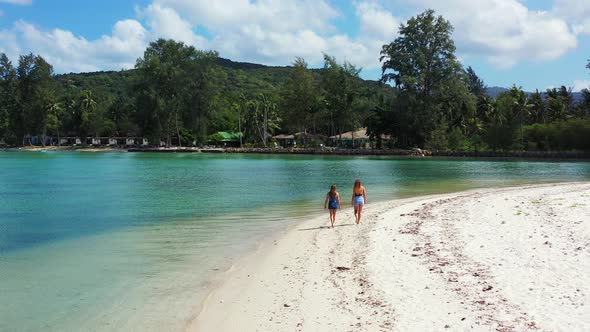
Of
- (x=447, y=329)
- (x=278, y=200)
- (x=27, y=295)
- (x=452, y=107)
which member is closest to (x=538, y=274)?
(x=447, y=329)

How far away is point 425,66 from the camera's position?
75812mm

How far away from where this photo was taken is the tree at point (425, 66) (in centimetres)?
7531

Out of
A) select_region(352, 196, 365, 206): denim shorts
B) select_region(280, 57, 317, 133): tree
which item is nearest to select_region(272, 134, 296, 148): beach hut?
select_region(280, 57, 317, 133): tree

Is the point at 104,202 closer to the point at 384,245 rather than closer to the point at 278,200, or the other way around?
the point at 278,200

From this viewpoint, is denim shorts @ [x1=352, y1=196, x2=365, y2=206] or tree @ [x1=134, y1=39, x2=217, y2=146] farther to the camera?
tree @ [x1=134, y1=39, x2=217, y2=146]

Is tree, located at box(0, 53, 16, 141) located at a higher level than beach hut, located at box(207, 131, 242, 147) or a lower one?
higher

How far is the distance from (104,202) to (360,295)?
1876 centimetres

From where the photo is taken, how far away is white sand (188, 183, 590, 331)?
648cm

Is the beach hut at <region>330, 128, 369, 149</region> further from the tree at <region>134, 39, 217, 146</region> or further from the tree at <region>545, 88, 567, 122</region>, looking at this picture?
the tree at <region>545, 88, 567, 122</region>

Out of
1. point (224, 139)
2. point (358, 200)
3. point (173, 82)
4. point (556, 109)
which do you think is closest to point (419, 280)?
point (358, 200)

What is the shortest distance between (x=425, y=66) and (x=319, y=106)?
2280 centimetres

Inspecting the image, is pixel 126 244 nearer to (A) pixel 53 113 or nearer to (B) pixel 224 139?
(B) pixel 224 139

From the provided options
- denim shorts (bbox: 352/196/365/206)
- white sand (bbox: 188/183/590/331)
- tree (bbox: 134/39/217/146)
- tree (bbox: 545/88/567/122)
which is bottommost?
white sand (bbox: 188/183/590/331)

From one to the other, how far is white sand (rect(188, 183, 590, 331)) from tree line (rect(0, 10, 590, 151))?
61.0 metres
